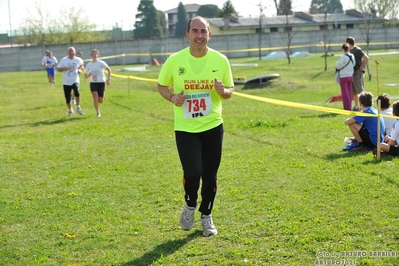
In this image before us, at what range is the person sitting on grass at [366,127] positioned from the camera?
10633 millimetres

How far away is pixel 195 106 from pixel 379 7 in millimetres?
52343

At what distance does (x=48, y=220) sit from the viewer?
7.37 metres

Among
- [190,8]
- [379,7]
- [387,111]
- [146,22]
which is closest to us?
[387,111]

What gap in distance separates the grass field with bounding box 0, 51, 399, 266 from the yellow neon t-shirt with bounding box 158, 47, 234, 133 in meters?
1.20

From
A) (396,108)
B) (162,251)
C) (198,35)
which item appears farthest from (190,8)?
(162,251)

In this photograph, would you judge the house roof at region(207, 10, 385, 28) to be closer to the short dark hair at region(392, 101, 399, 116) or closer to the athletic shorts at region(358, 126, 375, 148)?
the athletic shorts at region(358, 126, 375, 148)

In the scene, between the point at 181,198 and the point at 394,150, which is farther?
the point at 394,150

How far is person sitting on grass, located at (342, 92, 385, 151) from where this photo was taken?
10.6 m

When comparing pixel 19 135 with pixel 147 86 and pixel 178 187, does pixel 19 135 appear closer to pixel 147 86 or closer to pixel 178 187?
pixel 178 187

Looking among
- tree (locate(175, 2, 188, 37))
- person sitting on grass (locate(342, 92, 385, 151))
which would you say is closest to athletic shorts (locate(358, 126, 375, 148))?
person sitting on grass (locate(342, 92, 385, 151))

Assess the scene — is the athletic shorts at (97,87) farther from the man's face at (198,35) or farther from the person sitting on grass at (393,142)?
the man's face at (198,35)

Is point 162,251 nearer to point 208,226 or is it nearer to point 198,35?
point 208,226

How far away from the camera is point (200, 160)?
20.6 feet

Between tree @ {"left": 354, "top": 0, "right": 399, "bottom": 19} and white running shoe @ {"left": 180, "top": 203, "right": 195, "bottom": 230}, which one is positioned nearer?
white running shoe @ {"left": 180, "top": 203, "right": 195, "bottom": 230}
